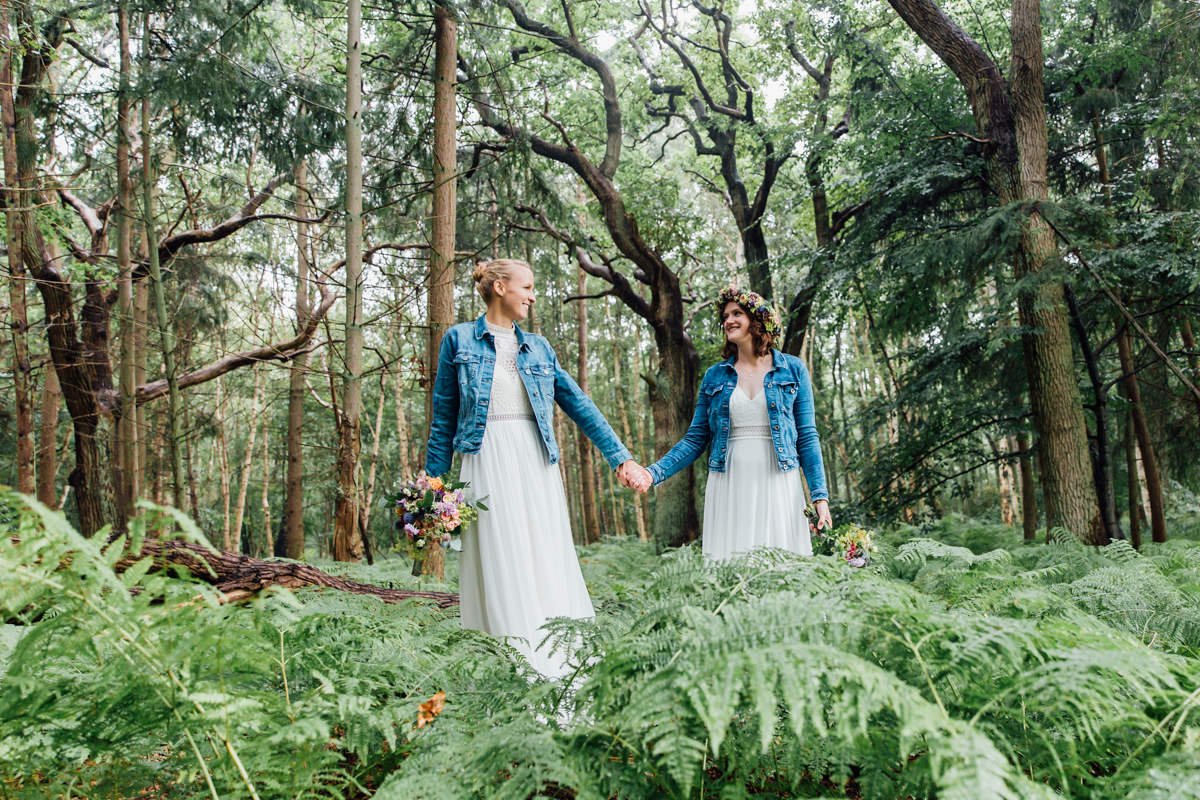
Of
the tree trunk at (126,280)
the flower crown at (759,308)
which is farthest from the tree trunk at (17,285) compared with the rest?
the flower crown at (759,308)

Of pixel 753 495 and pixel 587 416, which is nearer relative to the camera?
pixel 587 416

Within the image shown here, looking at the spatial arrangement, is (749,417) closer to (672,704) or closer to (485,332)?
(485,332)

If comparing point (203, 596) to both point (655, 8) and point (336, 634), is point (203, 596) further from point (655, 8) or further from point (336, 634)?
point (655, 8)

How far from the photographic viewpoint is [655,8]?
47.3ft

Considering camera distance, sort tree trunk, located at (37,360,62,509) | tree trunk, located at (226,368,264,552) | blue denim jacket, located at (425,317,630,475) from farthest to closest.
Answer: tree trunk, located at (226,368,264,552)
tree trunk, located at (37,360,62,509)
blue denim jacket, located at (425,317,630,475)

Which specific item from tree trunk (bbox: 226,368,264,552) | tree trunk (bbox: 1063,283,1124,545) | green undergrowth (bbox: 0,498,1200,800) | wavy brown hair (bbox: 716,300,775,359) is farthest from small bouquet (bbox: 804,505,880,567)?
tree trunk (bbox: 226,368,264,552)

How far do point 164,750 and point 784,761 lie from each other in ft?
7.22

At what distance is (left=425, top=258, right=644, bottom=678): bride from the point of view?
11.2 feet

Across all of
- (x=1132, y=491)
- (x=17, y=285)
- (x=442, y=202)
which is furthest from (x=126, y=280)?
(x=1132, y=491)

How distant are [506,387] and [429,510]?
0.78 m

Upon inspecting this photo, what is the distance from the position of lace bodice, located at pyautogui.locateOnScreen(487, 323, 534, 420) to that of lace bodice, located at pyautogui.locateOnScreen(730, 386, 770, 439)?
136 centimetres

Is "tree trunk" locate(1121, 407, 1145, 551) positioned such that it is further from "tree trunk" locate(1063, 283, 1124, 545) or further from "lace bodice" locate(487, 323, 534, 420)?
"lace bodice" locate(487, 323, 534, 420)

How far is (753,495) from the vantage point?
13.6ft

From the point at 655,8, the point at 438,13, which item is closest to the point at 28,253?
the point at 438,13
